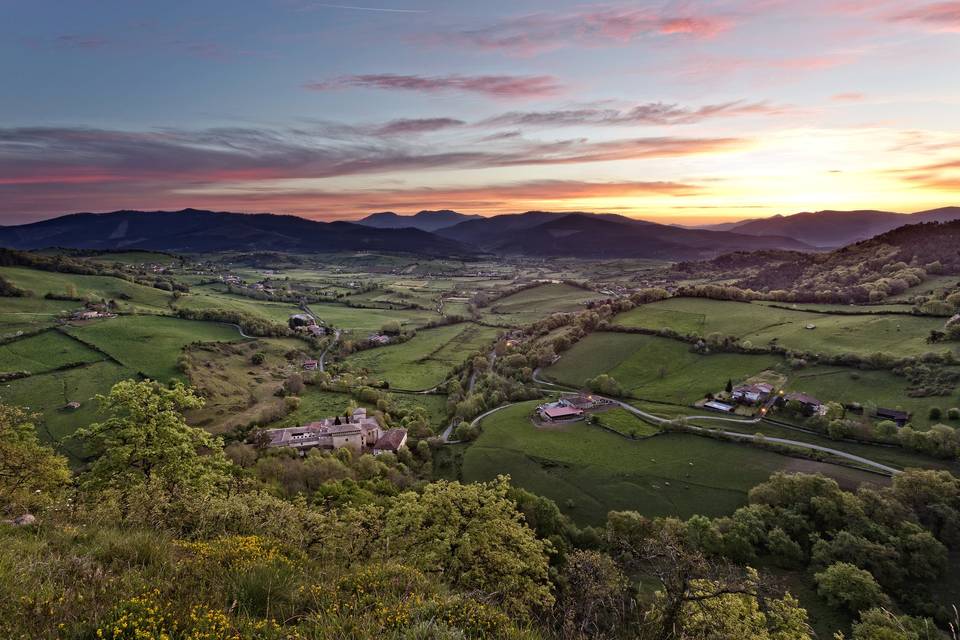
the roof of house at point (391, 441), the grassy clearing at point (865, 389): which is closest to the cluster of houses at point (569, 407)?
the roof of house at point (391, 441)

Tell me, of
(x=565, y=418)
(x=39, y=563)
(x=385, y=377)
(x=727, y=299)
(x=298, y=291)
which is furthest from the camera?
(x=298, y=291)

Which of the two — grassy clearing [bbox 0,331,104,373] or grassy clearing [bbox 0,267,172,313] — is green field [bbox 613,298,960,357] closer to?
grassy clearing [bbox 0,331,104,373]

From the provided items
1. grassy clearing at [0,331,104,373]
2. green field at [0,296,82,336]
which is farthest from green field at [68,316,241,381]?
green field at [0,296,82,336]

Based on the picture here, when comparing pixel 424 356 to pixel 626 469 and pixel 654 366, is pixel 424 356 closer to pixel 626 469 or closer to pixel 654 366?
pixel 654 366

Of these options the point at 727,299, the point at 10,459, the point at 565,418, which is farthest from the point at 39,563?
the point at 727,299

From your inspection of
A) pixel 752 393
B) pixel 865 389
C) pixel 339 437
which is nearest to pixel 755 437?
pixel 752 393

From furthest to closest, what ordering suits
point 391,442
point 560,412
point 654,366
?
point 654,366, point 560,412, point 391,442

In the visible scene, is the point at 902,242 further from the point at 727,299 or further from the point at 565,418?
the point at 565,418
